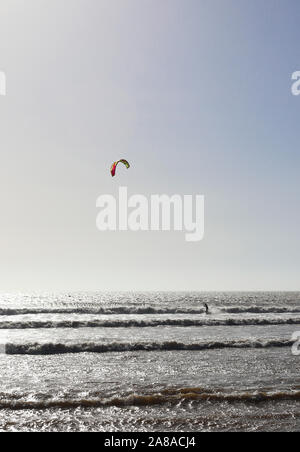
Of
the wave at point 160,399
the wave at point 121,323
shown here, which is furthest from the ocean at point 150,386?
the wave at point 121,323

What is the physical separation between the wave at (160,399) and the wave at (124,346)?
760 centimetres

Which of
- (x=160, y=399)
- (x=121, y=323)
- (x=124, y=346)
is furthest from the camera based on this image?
(x=121, y=323)

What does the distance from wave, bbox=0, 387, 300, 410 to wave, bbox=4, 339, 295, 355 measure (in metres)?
7.60

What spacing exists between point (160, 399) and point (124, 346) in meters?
8.87

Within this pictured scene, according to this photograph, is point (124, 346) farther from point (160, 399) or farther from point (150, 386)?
point (160, 399)

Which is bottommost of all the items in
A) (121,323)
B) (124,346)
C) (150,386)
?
(121,323)

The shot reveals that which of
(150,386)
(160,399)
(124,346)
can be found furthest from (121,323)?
(160,399)

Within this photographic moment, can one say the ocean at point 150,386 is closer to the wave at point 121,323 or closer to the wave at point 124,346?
the wave at point 124,346

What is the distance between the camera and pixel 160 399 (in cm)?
915

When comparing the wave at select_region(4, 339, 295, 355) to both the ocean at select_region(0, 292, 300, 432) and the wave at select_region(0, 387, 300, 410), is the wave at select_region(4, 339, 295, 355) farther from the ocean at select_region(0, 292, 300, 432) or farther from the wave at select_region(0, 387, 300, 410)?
the wave at select_region(0, 387, 300, 410)

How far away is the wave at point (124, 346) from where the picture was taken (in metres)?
17.0

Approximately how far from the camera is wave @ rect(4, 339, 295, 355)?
1695 centimetres
